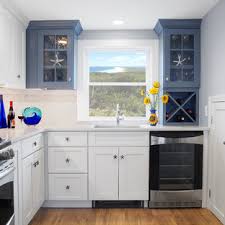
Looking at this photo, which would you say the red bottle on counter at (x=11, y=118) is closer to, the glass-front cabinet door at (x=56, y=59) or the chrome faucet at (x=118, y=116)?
the glass-front cabinet door at (x=56, y=59)

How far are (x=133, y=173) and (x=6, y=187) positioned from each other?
1.58m

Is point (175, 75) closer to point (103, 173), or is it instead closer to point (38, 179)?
point (103, 173)

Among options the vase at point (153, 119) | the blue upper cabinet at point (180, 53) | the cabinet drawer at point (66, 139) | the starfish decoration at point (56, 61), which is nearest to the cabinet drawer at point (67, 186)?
the cabinet drawer at point (66, 139)

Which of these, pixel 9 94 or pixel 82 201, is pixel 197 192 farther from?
pixel 9 94

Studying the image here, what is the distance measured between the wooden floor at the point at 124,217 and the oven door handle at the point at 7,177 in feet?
3.15

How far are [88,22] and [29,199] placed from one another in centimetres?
225

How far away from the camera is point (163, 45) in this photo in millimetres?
3625

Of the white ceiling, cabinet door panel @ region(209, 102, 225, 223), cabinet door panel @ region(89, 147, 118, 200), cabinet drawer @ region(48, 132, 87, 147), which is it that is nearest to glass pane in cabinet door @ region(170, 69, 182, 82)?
the white ceiling

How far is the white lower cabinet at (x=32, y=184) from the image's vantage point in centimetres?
249

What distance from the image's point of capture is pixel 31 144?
269 cm

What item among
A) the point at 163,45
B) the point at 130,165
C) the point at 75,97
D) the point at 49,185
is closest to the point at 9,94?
the point at 75,97

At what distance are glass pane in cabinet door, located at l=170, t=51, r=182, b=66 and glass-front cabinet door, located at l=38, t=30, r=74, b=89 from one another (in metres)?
1.32

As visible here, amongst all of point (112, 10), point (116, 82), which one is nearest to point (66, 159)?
point (116, 82)

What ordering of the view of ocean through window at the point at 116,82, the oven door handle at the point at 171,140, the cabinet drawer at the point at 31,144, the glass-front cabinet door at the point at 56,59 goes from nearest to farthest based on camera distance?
the cabinet drawer at the point at 31,144
the oven door handle at the point at 171,140
the glass-front cabinet door at the point at 56,59
the view of ocean through window at the point at 116,82
